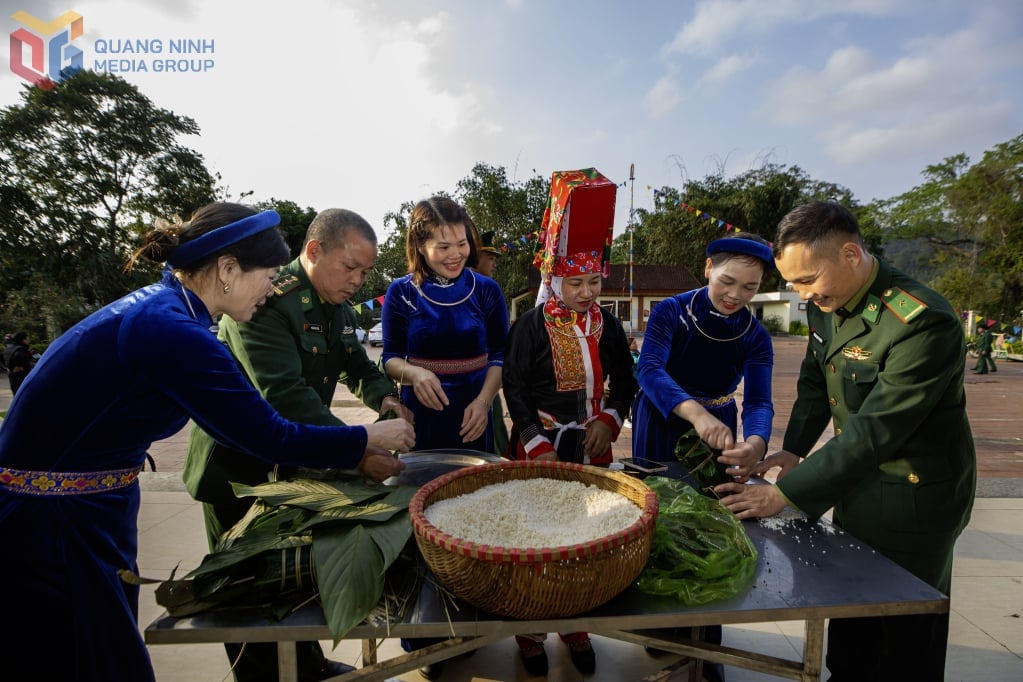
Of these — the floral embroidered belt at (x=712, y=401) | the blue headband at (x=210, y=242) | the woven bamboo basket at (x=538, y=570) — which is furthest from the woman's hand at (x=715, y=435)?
the blue headband at (x=210, y=242)

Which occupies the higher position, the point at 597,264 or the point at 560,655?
the point at 597,264

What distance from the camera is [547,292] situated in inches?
101

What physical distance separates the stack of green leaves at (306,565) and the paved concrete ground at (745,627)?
4.15ft

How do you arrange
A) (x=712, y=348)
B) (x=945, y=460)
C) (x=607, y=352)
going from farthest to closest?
(x=607, y=352) → (x=712, y=348) → (x=945, y=460)

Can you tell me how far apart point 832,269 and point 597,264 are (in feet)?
3.13

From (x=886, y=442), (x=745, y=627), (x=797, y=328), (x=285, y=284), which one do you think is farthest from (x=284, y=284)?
(x=797, y=328)

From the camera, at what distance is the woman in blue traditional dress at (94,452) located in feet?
3.98

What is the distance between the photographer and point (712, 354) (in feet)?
7.70

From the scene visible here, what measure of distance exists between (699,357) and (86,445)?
2155 millimetres

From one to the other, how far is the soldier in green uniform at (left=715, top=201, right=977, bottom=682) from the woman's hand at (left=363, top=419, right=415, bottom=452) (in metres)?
0.99

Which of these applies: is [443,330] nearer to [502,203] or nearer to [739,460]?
[739,460]

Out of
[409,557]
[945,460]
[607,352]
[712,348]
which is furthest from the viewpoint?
[607,352]

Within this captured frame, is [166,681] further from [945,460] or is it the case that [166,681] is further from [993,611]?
[993,611]

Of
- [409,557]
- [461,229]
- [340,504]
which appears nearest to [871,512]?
[409,557]
